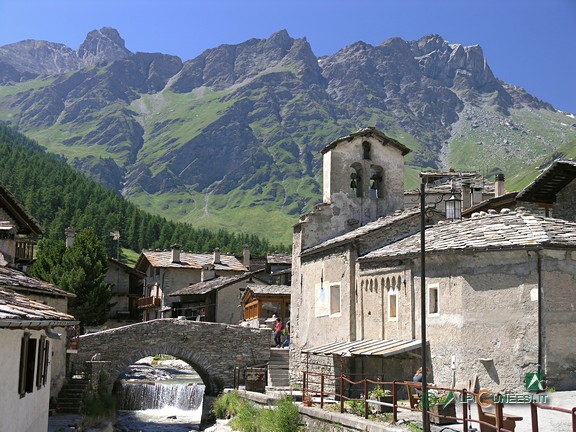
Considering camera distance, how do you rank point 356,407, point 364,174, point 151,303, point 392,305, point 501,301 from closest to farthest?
point 356,407
point 501,301
point 392,305
point 364,174
point 151,303

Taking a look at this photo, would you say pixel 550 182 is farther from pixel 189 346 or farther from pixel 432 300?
pixel 189 346

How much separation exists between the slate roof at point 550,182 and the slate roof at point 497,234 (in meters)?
4.58

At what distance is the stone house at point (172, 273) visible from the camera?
73250 millimetres

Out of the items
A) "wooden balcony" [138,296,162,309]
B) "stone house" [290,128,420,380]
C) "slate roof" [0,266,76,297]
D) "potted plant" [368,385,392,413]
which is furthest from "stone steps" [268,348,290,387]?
"wooden balcony" [138,296,162,309]

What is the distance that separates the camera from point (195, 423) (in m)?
39.9

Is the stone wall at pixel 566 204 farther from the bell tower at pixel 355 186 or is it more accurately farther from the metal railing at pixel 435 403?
the metal railing at pixel 435 403

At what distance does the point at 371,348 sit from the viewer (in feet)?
84.7

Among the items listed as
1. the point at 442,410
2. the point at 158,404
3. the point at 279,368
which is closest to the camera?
the point at 442,410

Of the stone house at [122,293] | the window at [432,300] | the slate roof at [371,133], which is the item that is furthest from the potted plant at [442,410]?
the stone house at [122,293]

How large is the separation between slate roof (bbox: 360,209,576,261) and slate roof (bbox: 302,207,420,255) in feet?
8.97

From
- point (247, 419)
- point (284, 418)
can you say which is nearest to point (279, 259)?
point (247, 419)

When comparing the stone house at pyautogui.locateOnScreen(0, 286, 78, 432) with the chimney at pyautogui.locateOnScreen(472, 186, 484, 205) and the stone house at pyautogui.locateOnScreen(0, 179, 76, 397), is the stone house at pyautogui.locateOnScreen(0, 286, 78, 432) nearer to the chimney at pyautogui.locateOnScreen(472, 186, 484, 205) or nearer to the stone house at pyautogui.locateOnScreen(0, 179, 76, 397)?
the stone house at pyautogui.locateOnScreen(0, 179, 76, 397)

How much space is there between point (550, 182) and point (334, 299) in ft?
33.7

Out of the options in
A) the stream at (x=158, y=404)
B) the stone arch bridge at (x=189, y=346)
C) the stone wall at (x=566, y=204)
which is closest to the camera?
the stone wall at (x=566, y=204)
